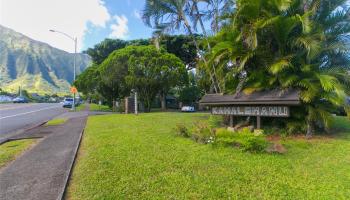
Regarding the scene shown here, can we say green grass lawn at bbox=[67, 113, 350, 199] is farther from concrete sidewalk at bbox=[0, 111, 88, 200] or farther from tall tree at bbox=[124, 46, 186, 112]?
tall tree at bbox=[124, 46, 186, 112]

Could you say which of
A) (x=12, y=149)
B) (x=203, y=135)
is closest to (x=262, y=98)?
(x=203, y=135)

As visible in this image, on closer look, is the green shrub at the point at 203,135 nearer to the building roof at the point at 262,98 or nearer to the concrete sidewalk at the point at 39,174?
the building roof at the point at 262,98

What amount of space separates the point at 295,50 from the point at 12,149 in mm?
9851

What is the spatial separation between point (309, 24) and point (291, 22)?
61 cm

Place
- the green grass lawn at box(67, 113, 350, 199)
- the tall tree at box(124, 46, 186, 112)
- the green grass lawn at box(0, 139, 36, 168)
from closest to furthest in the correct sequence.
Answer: the green grass lawn at box(67, 113, 350, 199) → the green grass lawn at box(0, 139, 36, 168) → the tall tree at box(124, 46, 186, 112)

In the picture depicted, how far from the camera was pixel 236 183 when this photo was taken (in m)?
4.38

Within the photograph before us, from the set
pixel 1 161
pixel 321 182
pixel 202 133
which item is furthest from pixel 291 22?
pixel 1 161

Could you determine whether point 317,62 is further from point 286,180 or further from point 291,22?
point 286,180

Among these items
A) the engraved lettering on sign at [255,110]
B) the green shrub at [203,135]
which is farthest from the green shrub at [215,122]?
the green shrub at [203,135]

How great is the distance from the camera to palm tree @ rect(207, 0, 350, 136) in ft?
27.2

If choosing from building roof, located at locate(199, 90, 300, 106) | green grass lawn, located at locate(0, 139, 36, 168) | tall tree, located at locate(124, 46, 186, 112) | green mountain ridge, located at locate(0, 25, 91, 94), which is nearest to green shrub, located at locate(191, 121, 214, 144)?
building roof, located at locate(199, 90, 300, 106)

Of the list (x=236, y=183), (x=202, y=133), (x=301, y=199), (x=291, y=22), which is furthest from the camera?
(x=291, y=22)

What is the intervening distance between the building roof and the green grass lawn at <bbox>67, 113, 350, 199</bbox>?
157 centimetres

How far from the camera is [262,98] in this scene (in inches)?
353
